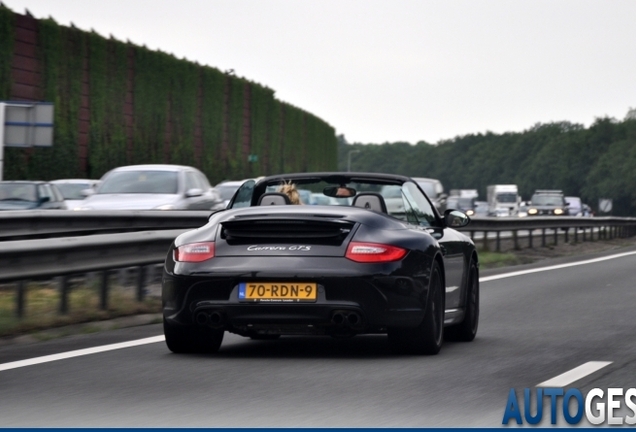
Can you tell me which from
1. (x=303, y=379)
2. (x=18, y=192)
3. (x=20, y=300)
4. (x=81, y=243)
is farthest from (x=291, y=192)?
(x=18, y=192)

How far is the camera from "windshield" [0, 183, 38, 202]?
24406mm

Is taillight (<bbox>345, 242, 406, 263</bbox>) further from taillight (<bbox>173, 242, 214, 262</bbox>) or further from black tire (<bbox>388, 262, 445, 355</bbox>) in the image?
taillight (<bbox>173, 242, 214, 262</bbox>)

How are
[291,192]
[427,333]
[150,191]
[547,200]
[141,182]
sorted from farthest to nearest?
[547,200] → [141,182] → [150,191] → [291,192] → [427,333]

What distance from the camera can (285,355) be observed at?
376 inches

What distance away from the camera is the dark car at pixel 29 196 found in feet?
78.8

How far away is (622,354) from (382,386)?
237 centimetres

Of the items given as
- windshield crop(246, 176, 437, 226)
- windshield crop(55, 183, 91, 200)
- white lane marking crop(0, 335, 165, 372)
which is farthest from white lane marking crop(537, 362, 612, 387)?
windshield crop(55, 183, 91, 200)

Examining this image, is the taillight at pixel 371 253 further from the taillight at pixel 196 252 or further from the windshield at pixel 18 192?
the windshield at pixel 18 192

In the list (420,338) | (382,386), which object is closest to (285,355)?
(420,338)

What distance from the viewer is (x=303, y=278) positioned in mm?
8859

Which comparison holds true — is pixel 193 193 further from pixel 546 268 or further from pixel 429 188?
pixel 429 188

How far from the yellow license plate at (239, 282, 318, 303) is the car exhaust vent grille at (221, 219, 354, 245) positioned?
0.97ft

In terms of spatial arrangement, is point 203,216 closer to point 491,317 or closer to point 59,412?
point 491,317

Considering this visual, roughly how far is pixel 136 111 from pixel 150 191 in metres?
23.5
